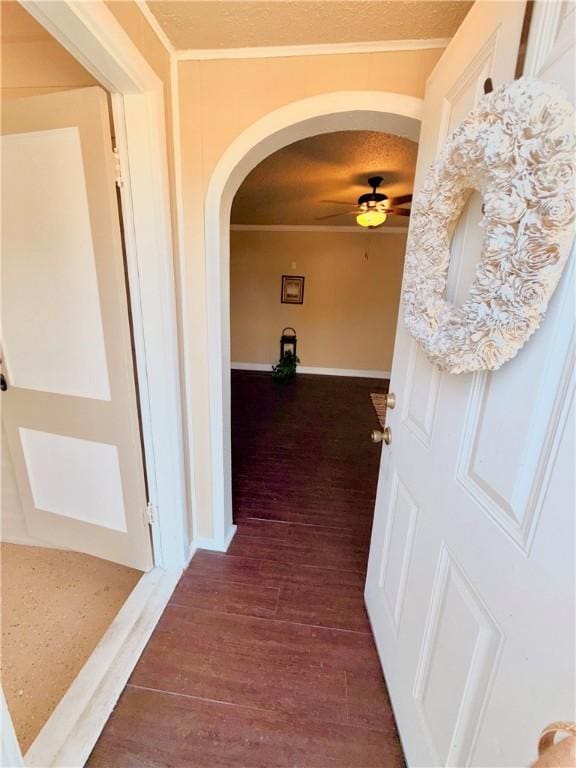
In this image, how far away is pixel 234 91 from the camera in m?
1.31

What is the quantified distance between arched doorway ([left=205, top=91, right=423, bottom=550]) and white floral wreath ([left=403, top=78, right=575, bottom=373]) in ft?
2.33

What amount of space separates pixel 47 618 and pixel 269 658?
104cm

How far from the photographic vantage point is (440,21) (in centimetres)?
109

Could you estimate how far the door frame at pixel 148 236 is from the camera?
93cm

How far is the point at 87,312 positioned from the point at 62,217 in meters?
0.36

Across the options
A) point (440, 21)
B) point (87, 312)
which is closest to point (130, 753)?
point (87, 312)

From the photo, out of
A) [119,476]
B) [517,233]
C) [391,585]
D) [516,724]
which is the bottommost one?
[391,585]

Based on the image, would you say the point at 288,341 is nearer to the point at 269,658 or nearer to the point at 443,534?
the point at 269,658

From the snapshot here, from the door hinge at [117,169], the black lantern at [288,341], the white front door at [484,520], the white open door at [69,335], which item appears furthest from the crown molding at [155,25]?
the black lantern at [288,341]

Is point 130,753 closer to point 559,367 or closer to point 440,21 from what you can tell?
point 559,367

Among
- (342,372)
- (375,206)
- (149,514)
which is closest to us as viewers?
(149,514)

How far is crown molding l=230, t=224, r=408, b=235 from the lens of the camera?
199 inches

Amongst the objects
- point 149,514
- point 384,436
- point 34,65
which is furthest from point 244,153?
point 149,514

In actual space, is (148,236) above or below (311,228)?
below
